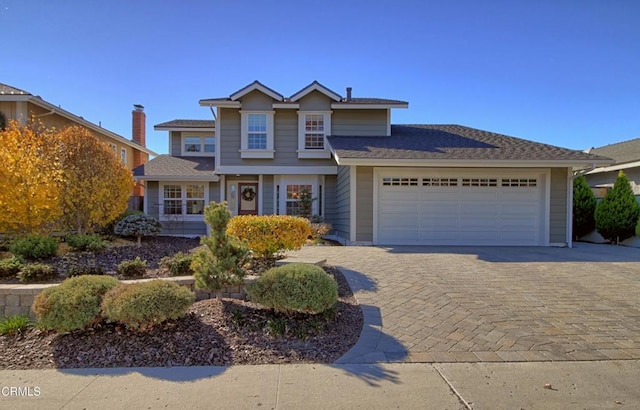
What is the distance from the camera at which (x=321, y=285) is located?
4414 millimetres

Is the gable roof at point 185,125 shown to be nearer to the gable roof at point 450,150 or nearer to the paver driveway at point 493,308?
the gable roof at point 450,150

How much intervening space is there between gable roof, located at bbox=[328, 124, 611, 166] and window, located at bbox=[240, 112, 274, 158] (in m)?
2.72

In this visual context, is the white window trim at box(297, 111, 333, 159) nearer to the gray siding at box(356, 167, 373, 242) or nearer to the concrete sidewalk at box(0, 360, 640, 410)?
the gray siding at box(356, 167, 373, 242)

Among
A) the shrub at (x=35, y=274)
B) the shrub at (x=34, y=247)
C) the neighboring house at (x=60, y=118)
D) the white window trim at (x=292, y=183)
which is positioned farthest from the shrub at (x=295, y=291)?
the white window trim at (x=292, y=183)

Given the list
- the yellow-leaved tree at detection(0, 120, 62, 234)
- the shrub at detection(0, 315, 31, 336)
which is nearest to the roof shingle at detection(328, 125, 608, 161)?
the yellow-leaved tree at detection(0, 120, 62, 234)

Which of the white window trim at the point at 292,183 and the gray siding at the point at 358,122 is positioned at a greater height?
the gray siding at the point at 358,122

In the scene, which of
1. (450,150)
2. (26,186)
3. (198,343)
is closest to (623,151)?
(450,150)

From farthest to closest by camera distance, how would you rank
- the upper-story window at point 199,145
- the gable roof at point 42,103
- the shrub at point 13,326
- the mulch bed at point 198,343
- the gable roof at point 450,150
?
the upper-story window at point 199,145
the gable roof at point 42,103
the gable roof at point 450,150
the shrub at point 13,326
the mulch bed at point 198,343

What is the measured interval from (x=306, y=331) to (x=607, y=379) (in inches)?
119

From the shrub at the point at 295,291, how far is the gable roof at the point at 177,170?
10.8 meters

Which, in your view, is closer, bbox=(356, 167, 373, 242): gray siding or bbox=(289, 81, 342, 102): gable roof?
bbox=(356, 167, 373, 242): gray siding

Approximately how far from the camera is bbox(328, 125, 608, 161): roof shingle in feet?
34.7

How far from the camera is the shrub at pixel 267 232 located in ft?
20.9

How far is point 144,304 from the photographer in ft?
12.8
